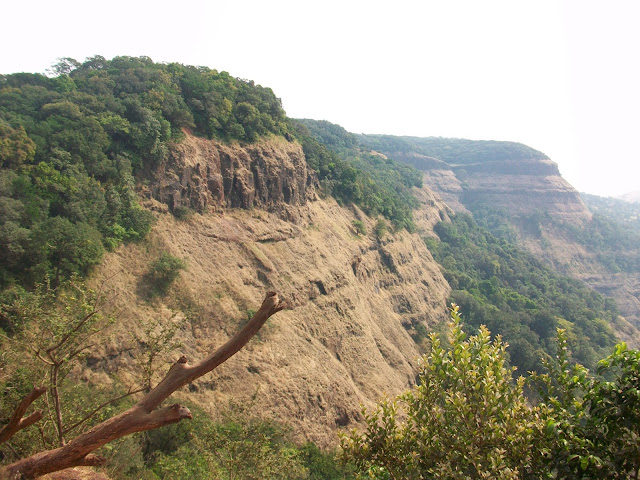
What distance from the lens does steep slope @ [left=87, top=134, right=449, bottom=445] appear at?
22.6 m

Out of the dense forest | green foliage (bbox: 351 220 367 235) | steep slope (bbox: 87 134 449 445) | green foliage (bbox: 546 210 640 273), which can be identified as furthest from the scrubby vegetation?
green foliage (bbox: 546 210 640 273)

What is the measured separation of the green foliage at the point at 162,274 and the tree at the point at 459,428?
60.7 feet

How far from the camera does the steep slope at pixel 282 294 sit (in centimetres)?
2262

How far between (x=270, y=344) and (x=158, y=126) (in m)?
17.3

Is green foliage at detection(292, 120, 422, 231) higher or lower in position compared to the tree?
higher

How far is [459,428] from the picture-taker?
6699 mm

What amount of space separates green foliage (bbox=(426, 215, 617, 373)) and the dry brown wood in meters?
45.4

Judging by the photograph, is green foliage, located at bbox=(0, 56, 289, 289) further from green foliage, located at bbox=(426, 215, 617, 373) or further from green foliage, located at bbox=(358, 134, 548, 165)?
green foliage, located at bbox=(358, 134, 548, 165)

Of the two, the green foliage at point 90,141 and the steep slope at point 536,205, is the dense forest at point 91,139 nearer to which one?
the green foliage at point 90,141

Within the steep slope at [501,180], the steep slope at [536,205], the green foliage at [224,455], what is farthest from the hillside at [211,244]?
the steep slope at [501,180]

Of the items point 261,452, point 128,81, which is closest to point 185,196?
point 128,81

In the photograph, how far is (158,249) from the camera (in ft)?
80.5

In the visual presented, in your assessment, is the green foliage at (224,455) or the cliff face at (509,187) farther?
the cliff face at (509,187)

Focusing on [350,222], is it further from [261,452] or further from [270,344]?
[261,452]
